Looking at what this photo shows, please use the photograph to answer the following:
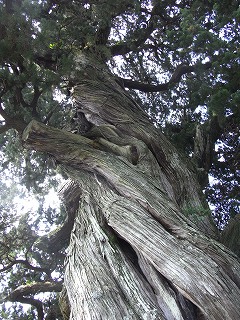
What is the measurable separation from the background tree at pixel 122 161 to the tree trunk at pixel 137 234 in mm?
12

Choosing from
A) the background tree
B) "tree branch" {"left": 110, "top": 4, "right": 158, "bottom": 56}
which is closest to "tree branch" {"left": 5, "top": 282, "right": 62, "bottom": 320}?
the background tree

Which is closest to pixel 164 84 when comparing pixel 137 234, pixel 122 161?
pixel 122 161

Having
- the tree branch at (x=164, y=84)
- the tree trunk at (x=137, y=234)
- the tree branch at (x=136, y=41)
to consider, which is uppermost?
the tree branch at (x=136, y=41)

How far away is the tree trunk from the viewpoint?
329 cm

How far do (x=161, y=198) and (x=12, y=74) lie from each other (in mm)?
2809

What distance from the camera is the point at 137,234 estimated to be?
384 centimetres

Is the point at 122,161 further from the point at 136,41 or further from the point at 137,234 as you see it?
the point at 136,41

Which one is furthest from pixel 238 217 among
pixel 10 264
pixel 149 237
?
pixel 10 264

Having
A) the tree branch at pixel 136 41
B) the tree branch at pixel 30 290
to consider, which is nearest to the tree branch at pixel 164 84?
the tree branch at pixel 136 41

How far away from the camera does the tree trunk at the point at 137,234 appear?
3293 mm

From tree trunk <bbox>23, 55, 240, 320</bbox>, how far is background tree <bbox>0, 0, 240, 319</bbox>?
0.5 inches

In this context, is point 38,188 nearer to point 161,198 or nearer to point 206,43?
point 206,43

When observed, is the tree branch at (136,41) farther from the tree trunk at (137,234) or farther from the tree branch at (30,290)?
the tree branch at (30,290)

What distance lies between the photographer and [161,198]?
4.27 metres
